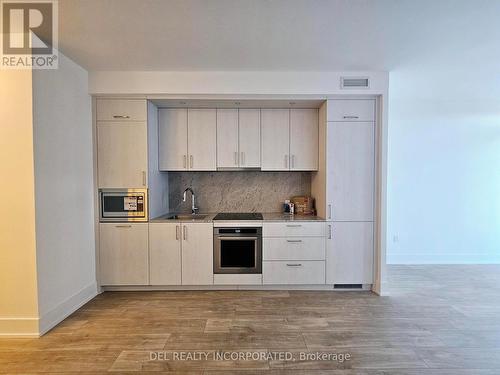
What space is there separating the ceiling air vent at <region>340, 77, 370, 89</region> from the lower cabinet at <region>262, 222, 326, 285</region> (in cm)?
177

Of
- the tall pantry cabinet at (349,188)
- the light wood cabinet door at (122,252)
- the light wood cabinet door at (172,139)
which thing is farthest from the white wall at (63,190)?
the tall pantry cabinet at (349,188)

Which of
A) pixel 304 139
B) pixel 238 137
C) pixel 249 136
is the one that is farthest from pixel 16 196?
pixel 304 139

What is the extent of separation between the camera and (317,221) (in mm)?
3375

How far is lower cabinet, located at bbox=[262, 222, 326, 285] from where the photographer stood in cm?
338

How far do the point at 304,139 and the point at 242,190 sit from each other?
123 cm

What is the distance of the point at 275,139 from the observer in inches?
145

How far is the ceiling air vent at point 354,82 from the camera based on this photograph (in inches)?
127

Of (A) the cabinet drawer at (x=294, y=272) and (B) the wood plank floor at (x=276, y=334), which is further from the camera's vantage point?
(A) the cabinet drawer at (x=294, y=272)

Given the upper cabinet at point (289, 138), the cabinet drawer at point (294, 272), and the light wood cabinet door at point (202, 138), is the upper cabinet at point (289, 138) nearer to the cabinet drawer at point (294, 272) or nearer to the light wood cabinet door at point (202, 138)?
the light wood cabinet door at point (202, 138)

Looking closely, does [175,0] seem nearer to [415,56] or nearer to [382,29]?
[382,29]

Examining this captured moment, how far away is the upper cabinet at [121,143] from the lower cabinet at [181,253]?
73 cm

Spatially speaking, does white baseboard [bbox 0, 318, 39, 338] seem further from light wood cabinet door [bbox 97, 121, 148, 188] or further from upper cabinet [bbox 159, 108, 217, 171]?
upper cabinet [bbox 159, 108, 217, 171]

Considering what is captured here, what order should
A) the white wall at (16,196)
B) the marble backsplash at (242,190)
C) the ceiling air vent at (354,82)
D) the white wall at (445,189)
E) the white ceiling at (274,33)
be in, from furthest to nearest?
the white wall at (445,189) → the marble backsplash at (242,190) → the ceiling air vent at (354,82) → the white wall at (16,196) → the white ceiling at (274,33)

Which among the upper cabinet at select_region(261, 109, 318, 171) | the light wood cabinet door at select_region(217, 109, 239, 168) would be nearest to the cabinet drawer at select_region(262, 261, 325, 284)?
the upper cabinet at select_region(261, 109, 318, 171)
